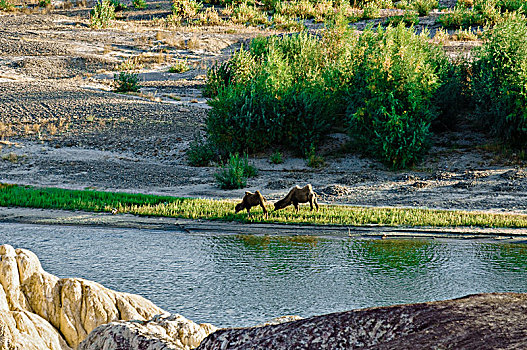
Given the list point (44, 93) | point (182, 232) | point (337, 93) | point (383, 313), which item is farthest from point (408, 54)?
point (383, 313)

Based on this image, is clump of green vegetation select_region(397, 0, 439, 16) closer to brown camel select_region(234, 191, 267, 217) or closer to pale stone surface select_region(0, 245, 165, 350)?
brown camel select_region(234, 191, 267, 217)

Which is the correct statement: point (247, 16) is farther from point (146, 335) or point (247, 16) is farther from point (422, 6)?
point (146, 335)

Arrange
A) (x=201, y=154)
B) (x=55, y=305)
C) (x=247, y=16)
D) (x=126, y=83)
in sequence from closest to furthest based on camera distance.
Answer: (x=55, y=305) < (x=201, y=154) < (x=126, y=83) < (x=247, y=16)

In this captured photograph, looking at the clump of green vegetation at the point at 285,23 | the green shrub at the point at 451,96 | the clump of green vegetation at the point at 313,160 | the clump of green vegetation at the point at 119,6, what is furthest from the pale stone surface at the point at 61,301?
the clump of green vegetation at the point at 119,6

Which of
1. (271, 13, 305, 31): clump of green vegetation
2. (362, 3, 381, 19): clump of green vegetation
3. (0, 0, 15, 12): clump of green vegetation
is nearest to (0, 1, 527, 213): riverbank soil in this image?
(271, 13, 305, 31): clump of green vegetation

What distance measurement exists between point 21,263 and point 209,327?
6.41 ft

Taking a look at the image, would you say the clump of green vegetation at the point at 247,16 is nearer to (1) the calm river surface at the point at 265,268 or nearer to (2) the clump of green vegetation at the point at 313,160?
(2) the clump of green vegetation at the point at 313,160

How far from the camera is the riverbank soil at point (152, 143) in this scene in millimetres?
16016

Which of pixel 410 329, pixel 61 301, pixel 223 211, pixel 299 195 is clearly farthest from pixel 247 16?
pixel 410 329

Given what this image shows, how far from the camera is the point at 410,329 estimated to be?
282 cm

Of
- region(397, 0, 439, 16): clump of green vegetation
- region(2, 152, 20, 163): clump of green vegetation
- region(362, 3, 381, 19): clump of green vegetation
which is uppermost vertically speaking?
region(397, 0, 439, 16): clump of green vegetation

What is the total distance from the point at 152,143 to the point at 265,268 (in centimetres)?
1159

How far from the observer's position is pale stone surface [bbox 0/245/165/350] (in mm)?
5445

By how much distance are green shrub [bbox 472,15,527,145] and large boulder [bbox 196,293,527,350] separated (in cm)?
1596
